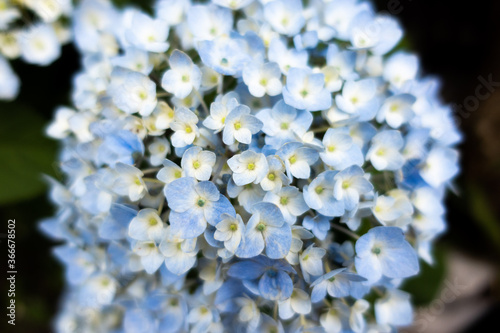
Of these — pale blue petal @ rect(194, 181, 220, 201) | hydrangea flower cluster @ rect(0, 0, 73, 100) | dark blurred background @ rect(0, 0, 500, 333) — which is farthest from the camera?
dark blurred background @ rect(0, 0, 500, 333)

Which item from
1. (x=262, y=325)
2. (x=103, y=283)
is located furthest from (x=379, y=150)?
(x=103, y=283)

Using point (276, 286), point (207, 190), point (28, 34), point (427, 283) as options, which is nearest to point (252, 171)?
point (207, 190)

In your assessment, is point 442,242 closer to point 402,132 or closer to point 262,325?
point 402,132

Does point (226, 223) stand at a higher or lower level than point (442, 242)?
higher

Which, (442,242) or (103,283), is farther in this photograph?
(442,242)

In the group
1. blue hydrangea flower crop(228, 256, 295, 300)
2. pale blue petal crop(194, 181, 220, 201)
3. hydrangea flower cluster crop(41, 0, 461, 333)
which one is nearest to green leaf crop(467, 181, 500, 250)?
hydrangea flower cluster crop(41, 0, 461, 333)

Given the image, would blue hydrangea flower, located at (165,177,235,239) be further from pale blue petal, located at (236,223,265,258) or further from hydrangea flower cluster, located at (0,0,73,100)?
hydrangea flower cluster, located at (0,0,73,100)
